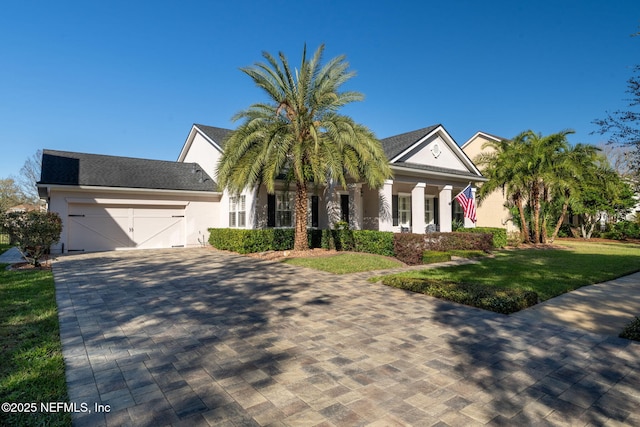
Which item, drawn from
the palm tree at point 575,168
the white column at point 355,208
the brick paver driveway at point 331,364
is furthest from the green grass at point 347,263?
the palm tree at point 575,168

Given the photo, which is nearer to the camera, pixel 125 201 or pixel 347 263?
pixel 347 263

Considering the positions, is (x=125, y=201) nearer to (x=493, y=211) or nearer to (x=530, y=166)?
(x=530, y=166)

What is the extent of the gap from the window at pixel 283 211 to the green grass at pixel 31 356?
11059mm

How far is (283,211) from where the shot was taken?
1778cm

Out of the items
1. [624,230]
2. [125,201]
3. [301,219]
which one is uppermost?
[125,201]

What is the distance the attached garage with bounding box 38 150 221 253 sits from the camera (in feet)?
51.8

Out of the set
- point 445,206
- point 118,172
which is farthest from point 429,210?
point 118,172

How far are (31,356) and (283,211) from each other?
1394cm

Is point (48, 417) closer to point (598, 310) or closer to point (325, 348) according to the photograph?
point (325, 348)

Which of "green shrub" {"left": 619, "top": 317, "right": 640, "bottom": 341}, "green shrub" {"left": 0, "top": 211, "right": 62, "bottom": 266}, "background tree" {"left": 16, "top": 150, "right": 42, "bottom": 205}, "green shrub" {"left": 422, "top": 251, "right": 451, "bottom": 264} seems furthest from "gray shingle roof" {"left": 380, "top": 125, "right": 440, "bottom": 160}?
"background tree" {"left": 16, "top": 150, "right": 42, "bottom": 205}

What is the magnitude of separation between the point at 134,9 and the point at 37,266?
379 inches

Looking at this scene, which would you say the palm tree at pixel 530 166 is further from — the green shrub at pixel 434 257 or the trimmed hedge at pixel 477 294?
the trimmed hedge at pixel 477 294

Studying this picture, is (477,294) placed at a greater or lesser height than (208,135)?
lesser

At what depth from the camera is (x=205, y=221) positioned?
19422 mm
